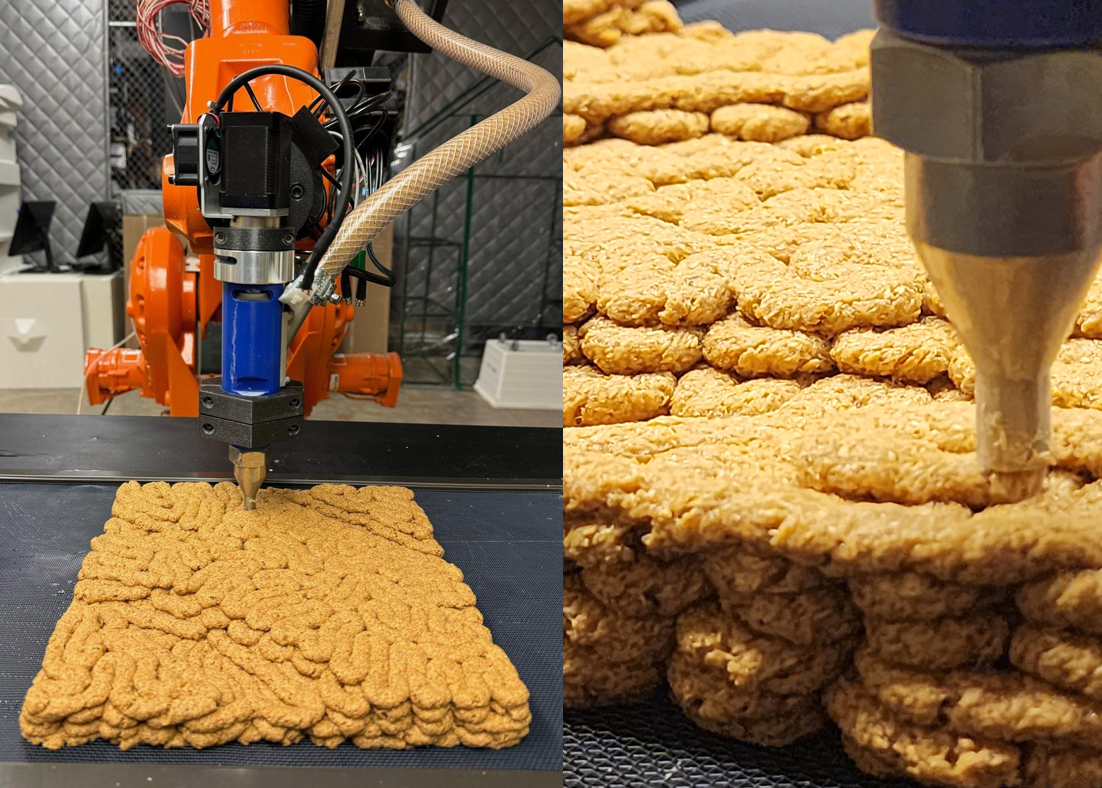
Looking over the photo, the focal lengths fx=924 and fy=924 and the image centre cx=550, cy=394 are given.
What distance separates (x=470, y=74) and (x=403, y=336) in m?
1.19

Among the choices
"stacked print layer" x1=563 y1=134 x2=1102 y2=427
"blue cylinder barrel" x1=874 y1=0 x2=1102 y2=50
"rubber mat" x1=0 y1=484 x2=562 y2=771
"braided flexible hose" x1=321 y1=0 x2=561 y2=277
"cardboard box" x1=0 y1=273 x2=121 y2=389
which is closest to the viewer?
"blue cylinder barrel" x1=874 y1=0 x2=1102 y2=50

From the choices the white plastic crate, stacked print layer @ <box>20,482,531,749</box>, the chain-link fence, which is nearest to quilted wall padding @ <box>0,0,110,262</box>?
the chain-link fence

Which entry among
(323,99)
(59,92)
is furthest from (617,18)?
(59,92)

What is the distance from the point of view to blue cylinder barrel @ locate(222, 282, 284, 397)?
2.70ft

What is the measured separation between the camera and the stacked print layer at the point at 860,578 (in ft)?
1.18

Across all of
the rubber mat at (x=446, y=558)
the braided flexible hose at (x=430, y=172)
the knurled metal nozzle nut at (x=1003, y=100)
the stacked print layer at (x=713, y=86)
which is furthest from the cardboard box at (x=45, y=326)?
the knurled metal nozzle nut at (x=1003, y=100)

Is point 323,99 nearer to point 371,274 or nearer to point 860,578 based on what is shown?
point 371,274

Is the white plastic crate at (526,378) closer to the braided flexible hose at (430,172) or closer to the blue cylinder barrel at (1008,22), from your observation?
the braided flexible hose at (430,172)

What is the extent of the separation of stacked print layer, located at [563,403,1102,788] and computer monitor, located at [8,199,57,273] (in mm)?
3594

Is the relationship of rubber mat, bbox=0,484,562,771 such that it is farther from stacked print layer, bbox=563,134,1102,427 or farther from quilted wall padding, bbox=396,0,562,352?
quilted wall padding, bbox=396,0,562,352

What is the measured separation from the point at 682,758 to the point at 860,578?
0.14 metres

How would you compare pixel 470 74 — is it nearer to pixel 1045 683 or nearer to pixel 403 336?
pixel 403 336

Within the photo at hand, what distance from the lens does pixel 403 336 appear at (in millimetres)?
3844

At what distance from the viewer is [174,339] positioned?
1.21 m
